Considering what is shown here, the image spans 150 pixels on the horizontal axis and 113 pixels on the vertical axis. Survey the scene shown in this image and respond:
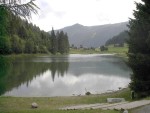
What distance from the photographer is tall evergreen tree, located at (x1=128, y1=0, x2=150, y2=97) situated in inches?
1095

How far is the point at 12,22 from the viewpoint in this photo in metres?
14.6

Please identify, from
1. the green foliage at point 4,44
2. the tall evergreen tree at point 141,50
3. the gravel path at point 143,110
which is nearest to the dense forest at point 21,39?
the green foliage at point 4,44

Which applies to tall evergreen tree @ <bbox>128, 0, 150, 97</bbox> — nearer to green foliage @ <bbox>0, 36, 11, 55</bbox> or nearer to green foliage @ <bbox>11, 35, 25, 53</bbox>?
green foliage @ <bbox>0, 36, 11, 55</bbox>

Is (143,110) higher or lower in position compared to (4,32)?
lower

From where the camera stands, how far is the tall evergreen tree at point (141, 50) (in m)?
27.8

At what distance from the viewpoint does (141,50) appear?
29.1 meters

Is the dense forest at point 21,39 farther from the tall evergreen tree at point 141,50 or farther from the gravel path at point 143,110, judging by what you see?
the tall evergreen tree at point 141,50

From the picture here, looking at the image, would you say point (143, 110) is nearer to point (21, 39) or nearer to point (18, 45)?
point (18, 45)

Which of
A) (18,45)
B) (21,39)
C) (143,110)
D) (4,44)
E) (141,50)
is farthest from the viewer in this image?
(21,39)

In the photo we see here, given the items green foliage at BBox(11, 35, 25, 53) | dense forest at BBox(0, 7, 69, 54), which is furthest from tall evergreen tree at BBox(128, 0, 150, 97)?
green foliage at BBox(11, 35, 25, 53)

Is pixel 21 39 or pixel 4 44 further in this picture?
pixel 21 39

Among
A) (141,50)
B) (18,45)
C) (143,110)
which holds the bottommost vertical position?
(143,110)

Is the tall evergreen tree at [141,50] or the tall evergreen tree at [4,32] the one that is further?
the tall evergreen tree at [141,50]

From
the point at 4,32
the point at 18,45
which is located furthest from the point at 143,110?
the point at 18,45
